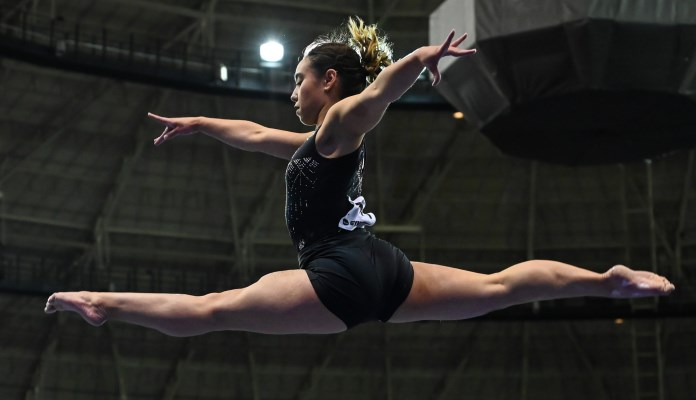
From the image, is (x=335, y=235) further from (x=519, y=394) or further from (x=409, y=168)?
(x=519, y=394)

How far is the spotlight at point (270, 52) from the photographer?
989 inches

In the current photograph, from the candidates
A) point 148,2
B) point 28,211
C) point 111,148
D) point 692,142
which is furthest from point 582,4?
point 28,211

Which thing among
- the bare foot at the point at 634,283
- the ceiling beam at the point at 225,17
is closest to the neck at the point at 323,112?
the bare foot at the point at 634,283

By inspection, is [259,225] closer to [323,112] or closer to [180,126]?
[180,126]

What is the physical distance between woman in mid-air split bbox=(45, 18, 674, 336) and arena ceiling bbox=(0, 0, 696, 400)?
17844mm

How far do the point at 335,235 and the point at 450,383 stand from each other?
2551 centimetres

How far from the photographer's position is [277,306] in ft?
19.5

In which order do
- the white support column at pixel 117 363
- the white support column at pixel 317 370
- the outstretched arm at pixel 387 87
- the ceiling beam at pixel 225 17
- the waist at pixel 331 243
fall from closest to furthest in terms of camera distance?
the outstretched arm at pixel 387 87
the waist at pixel 331 243
the ceiling beam at pixel 225 17
the white support column at pixel 117 363
the white support column at pixel 317 370

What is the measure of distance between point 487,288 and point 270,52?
63.8 feet

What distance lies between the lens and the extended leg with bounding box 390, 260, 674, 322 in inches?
239

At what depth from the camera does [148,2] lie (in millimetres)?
25438

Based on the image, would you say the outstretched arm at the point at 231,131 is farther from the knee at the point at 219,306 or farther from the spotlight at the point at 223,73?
the spotlight at the point at 223,73

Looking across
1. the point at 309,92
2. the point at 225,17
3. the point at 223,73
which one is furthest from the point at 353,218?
the point at 225,17

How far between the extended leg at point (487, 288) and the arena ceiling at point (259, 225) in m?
18.2
